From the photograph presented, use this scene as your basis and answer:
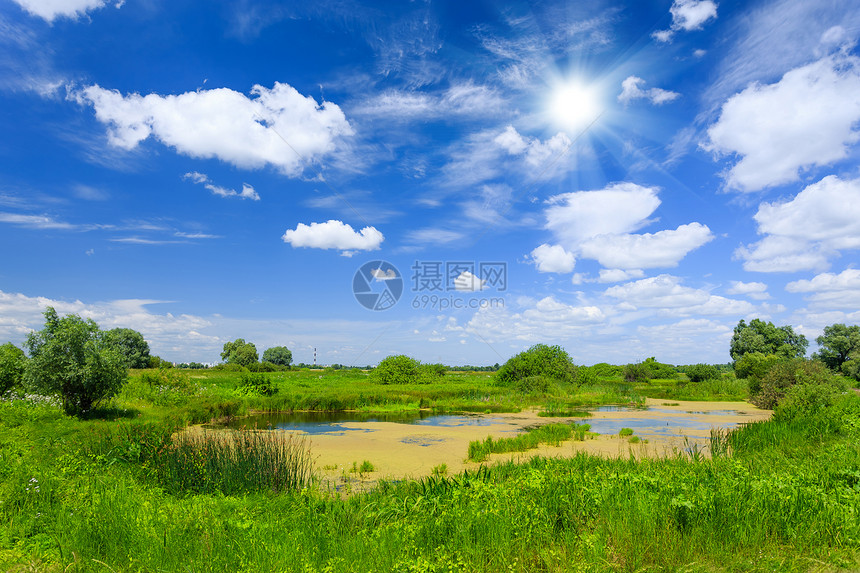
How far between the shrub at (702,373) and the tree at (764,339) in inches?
585

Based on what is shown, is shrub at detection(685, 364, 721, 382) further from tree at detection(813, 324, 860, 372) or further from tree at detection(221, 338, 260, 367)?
tree at detection(221, 338, 260, 367)

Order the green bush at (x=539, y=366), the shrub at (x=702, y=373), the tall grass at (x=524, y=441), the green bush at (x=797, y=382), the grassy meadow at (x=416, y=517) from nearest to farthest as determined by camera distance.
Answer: the grassy meadow at (x=416, y=517) < the tall grass at (x=524, y=441) < the green bush at (x=797, y=382) < the green bush at (x=539, y=366) < the shrub at (x=702, y=373)

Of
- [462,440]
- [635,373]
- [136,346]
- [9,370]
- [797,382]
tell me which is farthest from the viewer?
[136,346]

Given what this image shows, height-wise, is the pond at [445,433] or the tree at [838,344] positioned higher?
the tree at [838,344]

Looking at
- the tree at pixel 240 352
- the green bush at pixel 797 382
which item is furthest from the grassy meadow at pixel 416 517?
the tree at pixel 240 352

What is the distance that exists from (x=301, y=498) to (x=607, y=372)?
7389 centimetres

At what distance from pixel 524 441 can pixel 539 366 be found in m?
28.3

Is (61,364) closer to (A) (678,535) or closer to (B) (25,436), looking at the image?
(B) (25,436)

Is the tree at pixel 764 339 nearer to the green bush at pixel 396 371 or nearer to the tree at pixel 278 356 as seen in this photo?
the green bush at pixel 396 371

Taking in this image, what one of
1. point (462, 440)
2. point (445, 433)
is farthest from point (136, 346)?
point (462, 440)

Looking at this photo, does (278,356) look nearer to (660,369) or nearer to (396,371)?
(396,371)

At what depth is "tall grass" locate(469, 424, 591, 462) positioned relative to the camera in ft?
46.2

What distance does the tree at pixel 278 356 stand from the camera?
107 m

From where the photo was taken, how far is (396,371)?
43.9m
